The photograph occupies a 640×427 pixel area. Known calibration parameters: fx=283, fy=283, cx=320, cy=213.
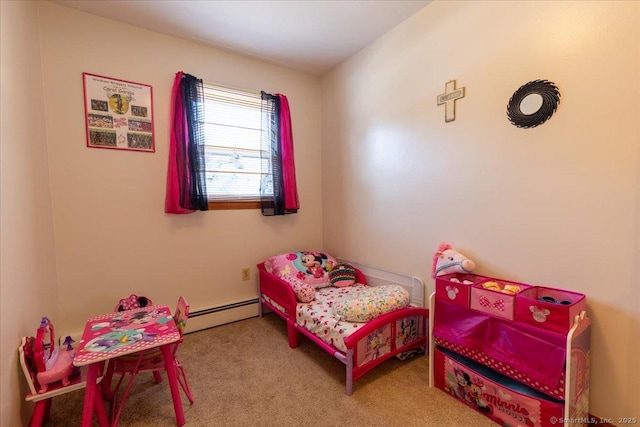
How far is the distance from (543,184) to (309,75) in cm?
244

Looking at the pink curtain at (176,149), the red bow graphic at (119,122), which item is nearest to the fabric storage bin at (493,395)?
the pink curtain at (176,149)

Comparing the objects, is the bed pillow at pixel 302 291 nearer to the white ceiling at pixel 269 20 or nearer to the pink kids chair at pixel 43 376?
the pink kids chair at pixel 43 376

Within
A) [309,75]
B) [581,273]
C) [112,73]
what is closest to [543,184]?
[581,273]

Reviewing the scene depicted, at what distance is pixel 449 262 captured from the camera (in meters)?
1.81

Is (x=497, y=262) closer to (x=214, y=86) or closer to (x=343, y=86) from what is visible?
(x=343, y=86)

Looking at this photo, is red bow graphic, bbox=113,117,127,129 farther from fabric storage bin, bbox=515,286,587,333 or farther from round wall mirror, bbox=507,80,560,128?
fabric storage bin, bbox=515,286,587,333

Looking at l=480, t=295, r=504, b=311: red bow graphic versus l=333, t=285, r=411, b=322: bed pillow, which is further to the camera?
l=333, t=285, r=411, b=322: bed pillow

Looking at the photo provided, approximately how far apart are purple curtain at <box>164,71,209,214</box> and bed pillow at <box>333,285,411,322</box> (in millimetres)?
1463

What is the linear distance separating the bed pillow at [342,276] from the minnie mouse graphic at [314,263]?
0.36ft

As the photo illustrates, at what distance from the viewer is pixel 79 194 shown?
208 cm

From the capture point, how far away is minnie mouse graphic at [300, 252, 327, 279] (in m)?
2.59

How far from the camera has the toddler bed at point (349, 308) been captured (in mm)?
1715

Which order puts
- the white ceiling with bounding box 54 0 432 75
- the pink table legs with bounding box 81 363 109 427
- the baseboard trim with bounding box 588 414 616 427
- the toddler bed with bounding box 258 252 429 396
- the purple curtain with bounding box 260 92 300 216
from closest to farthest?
1. the pink table legs with bounding box 81 363 109 427
2. the baseboard trim with bounding box 588 414 616 427
3. the toddler bed with bounding box 258 252 429 396
4. the white ceiling with bounding box 54 0 432 75
5. the purple curtain with bounding box 260 92 300 216

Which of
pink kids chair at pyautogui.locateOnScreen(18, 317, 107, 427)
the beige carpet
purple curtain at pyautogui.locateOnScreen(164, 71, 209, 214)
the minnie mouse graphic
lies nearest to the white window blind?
purple curtain at pyautogui.locateOnScreen(164, 71, 209, 214)
